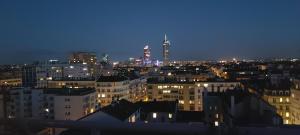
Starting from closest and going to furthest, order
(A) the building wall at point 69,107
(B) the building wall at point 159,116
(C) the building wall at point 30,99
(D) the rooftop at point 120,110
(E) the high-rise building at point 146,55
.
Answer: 1. (D) the rooftop at point 120,110
2. (B) the building wall at point 159,116
3. (A) the building wall at point 69,107
4. (C) the building wall at point 30,99
5. (E) the high-rise building at point 146,55

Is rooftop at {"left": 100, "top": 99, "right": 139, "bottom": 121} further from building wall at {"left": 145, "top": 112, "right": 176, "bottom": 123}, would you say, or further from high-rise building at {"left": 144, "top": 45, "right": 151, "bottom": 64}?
high-rise building at {"left": 144, "top": 45, "right": 151, "bottom": 64}

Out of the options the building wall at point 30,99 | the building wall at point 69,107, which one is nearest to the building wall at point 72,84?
the building wall at point 30,99

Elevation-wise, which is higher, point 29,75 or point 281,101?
point 29,75

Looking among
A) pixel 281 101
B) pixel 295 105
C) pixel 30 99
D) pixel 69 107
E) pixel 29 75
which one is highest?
pixel 29 75

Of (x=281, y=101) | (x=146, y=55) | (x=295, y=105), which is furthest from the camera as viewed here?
(x=146, y=55)

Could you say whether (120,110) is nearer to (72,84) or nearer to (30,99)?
(30,99)

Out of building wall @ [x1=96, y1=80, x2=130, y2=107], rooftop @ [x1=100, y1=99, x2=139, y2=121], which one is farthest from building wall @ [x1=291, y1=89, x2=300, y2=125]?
building wall @ [x1=96, y1=80, x2=130, y2=107]

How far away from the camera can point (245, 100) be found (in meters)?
15.8

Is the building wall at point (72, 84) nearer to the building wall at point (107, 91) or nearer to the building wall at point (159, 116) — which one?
the building wall at point (107, 91)

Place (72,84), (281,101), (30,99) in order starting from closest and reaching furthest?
(281,101) → (30,99) → (72,84)

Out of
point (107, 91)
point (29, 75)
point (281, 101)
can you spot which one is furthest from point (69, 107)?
point (29, 75)

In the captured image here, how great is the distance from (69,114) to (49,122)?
2870 centimetres

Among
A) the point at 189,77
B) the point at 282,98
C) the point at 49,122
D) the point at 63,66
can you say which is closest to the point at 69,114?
the point at 282,98

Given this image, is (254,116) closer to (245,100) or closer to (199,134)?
(245,100)
